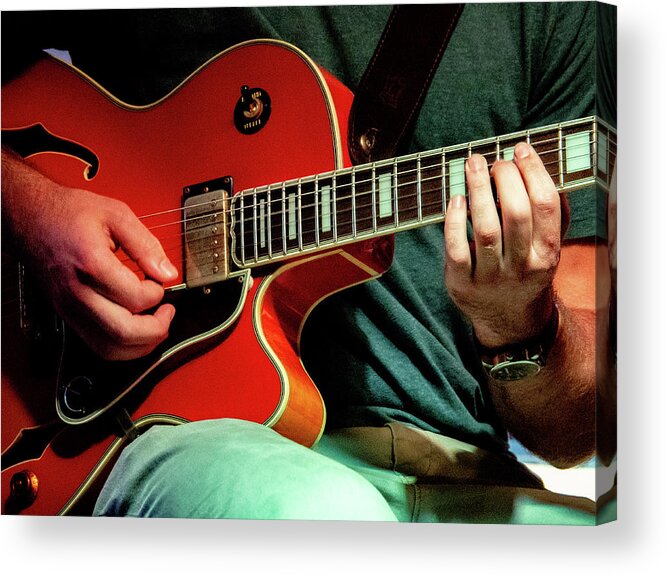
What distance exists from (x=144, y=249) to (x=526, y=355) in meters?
0.65

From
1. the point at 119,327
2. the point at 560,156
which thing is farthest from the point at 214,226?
the point at 560,156

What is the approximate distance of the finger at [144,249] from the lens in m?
2.12

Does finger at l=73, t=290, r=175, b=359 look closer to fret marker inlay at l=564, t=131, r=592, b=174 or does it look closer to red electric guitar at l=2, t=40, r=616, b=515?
red electric guitar at l=2, t=40, r=616, b=515

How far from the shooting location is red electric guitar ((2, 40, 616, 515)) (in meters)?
2.00

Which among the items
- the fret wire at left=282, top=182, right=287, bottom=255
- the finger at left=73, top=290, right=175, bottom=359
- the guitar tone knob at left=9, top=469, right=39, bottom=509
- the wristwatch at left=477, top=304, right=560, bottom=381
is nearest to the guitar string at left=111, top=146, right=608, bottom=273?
the fret wire at left=282, top=182, right=287, bottom=255

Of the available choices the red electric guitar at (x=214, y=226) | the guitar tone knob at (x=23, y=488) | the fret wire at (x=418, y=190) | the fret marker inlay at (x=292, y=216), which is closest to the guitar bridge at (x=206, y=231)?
the red electric guitar at (x=214, y=226)

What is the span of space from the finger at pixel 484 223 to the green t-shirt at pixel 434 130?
0.09 m

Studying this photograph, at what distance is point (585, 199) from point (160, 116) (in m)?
0.71

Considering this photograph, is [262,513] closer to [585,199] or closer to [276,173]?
[276,173]

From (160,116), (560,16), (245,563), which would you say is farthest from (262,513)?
(560,16)

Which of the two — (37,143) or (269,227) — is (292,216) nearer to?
(269,227)

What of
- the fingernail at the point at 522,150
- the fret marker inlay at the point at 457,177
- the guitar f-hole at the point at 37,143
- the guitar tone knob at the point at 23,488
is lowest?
the guitar tone knob at the point at 23,488

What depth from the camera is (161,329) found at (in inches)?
83.1

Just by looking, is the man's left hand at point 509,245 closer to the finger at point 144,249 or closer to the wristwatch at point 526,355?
the wristwatch at point 526,355
